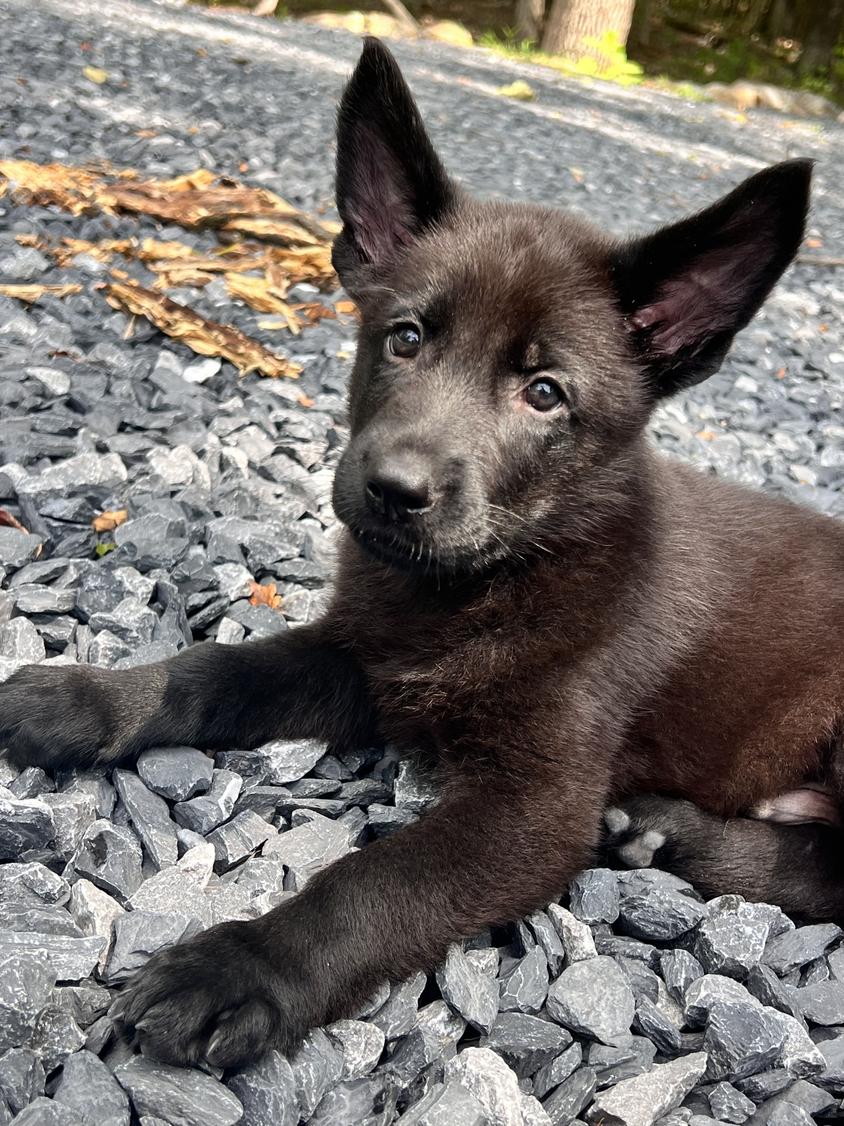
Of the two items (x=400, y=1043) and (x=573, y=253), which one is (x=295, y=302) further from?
(x=400, y=1043)

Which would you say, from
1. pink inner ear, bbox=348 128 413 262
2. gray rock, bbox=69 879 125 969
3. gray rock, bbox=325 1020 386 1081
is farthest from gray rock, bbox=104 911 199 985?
pink inner ear, bbox=348 128 413 262

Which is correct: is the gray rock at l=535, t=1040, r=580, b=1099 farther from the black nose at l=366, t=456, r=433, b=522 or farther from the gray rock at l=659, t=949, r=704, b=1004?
the black nose at l=366, t=456, r=433, b=522

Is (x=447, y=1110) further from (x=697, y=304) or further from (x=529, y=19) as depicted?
(x=529, y=19)

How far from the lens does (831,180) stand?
11.7 meters

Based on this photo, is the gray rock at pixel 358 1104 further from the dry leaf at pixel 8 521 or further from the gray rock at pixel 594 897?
the dry leaf at pixel 8 521

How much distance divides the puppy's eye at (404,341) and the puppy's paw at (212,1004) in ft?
4.82

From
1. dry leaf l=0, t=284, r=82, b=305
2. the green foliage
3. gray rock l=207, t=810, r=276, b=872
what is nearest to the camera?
gray rock l=207, t=810, r=276, b=872

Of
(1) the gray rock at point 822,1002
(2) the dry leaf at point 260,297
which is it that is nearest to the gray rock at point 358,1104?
Answer: (1) the gray rock at point 822,1002

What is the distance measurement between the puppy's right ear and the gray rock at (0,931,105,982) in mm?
1911

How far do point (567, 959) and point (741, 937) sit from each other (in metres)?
0.43

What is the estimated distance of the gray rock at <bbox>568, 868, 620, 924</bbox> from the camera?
2.48 meters

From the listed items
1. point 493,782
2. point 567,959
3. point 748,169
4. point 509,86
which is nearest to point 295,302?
point 493,782

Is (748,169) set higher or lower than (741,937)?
higher

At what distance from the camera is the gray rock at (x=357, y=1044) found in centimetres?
202
